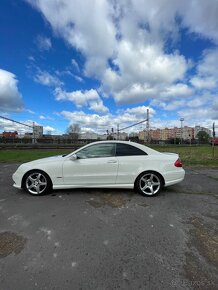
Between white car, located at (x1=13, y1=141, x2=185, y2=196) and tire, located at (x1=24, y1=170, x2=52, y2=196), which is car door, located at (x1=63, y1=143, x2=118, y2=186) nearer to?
white car, located at (x1=13, y1=141, x2=185, y2=196)

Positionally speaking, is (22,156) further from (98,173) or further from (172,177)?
(172,177)

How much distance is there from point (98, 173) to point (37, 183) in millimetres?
1569

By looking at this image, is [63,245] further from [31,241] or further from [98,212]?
[98,212]

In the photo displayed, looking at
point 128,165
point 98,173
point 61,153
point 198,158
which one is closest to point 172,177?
point 128,165

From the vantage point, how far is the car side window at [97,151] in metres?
5.56

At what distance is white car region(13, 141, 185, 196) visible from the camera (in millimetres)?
5426

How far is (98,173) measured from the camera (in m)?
5.43

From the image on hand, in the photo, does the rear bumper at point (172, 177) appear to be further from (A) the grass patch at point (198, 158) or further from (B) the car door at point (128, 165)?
(A) the grass patch at point (198, 158)

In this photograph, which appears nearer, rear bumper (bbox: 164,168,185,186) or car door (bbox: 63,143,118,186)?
car door (bbox: 63,143,118,186)

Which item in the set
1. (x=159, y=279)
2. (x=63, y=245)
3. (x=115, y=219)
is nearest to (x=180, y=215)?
(x=115, y=219)

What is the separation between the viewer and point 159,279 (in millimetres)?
2377

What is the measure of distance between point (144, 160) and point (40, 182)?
8.89 feet

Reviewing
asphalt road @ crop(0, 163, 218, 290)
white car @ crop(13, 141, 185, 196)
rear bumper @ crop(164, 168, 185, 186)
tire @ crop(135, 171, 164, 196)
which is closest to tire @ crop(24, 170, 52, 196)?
white car @ crop(13, 141, 185, 196)

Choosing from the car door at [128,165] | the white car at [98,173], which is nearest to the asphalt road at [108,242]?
the white car at [98,173]
